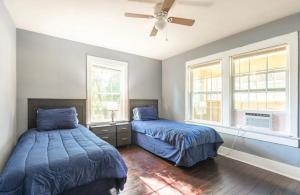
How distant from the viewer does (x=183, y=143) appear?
8.50ft

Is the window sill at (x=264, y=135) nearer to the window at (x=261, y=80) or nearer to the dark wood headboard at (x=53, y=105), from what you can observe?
the window at (x=261, y=80)

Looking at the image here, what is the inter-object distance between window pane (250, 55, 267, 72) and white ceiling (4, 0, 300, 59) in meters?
0.61

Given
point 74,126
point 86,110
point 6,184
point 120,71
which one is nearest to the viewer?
point 6,184

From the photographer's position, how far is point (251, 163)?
286cm

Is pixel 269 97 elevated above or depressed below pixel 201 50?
below

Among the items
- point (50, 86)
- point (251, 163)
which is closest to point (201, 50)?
point (251, 163)

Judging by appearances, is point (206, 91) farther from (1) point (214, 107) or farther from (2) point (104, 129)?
(2) point (104, 129)

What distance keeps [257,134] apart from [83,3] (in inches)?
141

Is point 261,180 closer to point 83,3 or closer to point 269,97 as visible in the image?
point 269,97

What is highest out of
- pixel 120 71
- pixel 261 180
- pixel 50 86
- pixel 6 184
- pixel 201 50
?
pixel 201 50

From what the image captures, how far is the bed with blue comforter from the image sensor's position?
8.60ft

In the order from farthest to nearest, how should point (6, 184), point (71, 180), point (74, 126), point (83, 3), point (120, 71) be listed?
1. point (120, 71)
2. point (74, 126)
3. point (83, 3)
4. point (71, 180)
5. point (6, 184)

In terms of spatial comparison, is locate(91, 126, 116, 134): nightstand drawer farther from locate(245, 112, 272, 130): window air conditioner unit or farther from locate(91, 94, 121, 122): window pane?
locate(245, 112, 272, 130): window air conditioner unit

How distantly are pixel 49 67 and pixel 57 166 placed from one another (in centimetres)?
252
